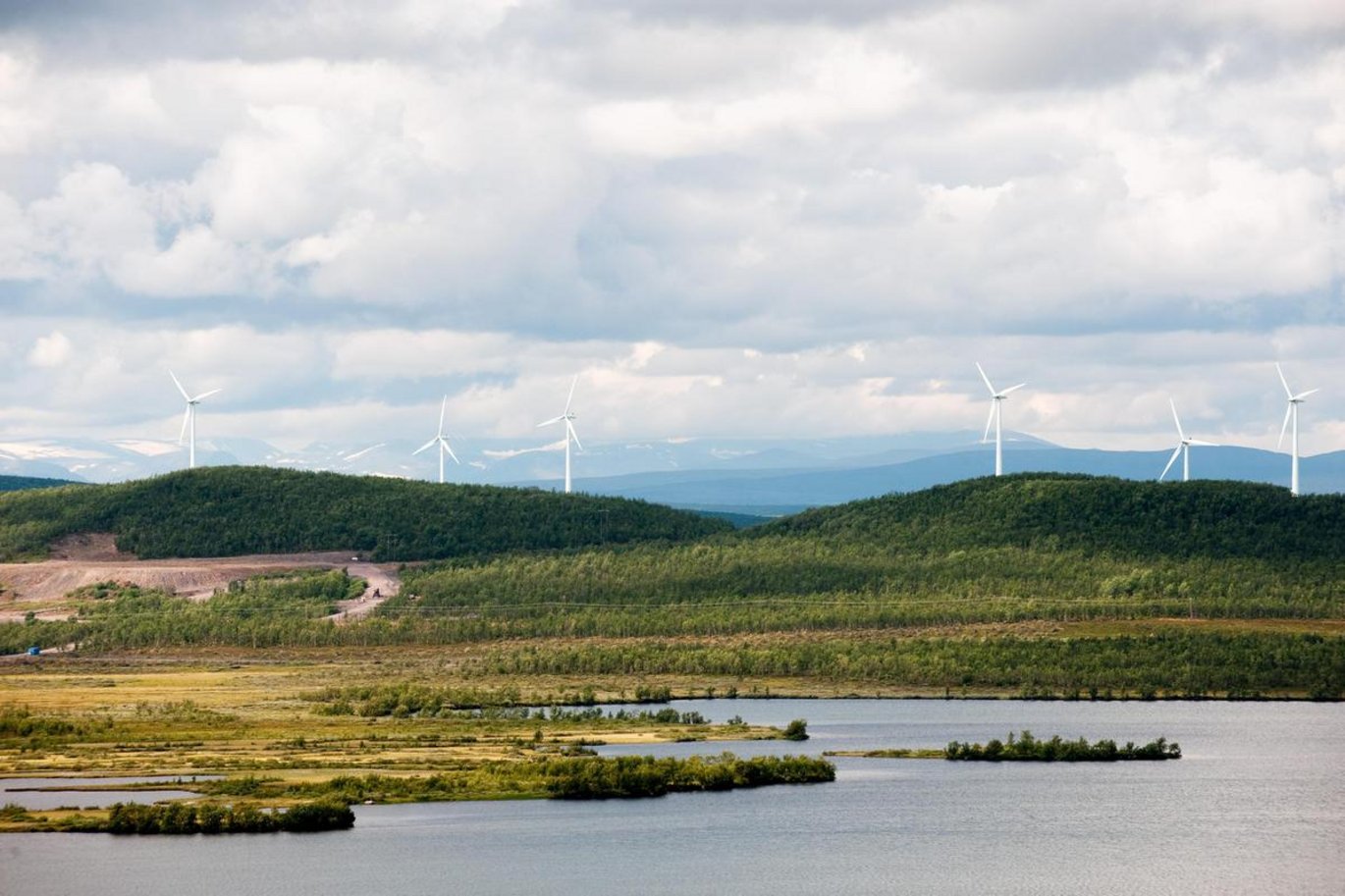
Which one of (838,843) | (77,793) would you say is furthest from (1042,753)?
(77,793)

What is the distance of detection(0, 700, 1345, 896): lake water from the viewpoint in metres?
86.1

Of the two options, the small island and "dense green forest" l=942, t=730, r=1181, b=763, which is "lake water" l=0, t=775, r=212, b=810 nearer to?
the small island

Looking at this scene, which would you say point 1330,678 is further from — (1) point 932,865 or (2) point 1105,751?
(1) point 932,865

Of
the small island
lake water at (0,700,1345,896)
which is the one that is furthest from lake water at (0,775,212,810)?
the small island

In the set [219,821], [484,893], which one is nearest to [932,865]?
[484,893]

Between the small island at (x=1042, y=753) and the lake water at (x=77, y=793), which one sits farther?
the small island at (x=1042, y=753)

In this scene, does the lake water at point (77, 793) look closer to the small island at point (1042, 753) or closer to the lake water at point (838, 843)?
the lake water at point (838, 843)

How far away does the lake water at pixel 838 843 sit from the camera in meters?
86.1

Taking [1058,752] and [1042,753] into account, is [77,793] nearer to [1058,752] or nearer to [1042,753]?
[1042,753]

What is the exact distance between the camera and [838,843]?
9450 centimetres

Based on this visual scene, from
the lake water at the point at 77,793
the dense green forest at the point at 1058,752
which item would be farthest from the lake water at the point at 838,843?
the lake water at the point at 77,793

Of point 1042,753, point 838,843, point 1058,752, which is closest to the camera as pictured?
point 838,843

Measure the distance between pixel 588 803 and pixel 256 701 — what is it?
6066 cm

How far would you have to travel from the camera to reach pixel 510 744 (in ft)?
410
